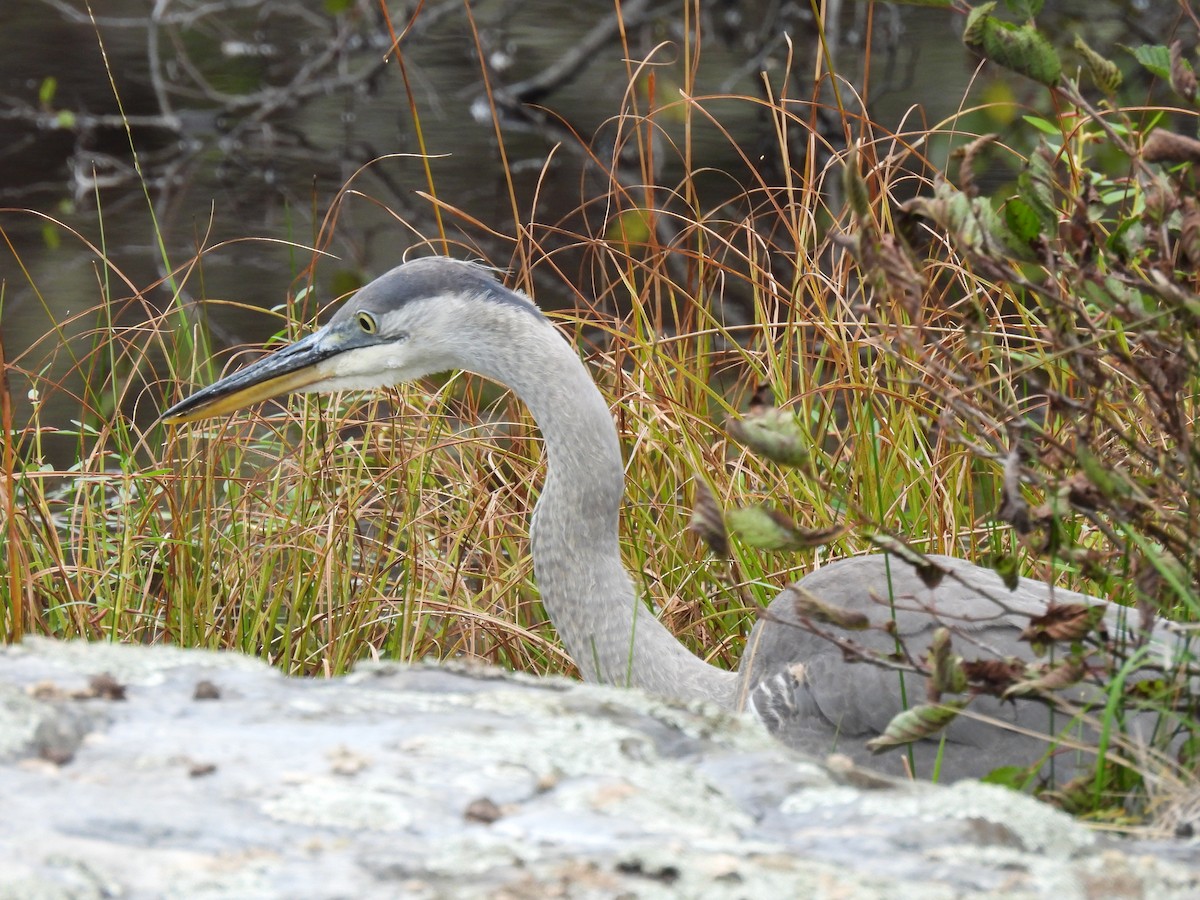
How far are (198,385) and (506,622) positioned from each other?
1.44 meters

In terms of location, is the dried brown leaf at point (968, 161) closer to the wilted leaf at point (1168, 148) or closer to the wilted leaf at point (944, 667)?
the wilted leaf at point (1168, 148)

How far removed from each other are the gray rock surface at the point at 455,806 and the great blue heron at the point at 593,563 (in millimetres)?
A: 936

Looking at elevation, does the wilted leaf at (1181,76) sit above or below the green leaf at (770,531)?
above

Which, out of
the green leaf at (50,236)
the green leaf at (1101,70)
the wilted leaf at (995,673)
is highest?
the green leaf at (1101,70)

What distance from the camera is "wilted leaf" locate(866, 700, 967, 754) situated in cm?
172

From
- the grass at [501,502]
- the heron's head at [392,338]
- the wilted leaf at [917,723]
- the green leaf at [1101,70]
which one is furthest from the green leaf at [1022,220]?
the heron's head at [392,338]

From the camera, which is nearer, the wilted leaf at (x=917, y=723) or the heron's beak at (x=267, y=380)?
the wilted leaf at (x=917, y=723)

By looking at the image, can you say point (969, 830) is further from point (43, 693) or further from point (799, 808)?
point (43, 693)

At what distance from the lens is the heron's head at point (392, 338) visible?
281 cm

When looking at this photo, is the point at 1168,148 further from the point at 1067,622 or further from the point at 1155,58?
the point at 1067,622

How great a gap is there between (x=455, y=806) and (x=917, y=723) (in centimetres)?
65

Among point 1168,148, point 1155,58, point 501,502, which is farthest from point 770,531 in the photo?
point 501,502

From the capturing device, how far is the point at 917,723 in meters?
1.74

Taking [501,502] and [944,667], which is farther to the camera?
[501,502]
